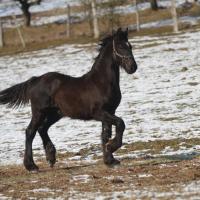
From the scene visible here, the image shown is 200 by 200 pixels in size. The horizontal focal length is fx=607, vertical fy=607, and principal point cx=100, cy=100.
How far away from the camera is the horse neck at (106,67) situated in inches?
422

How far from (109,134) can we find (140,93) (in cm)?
1056

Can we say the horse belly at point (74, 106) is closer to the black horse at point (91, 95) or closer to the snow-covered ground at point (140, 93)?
the black horse at point (91, 95)

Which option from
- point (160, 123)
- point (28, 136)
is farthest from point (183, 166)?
point (160, 123)

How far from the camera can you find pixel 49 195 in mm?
8633

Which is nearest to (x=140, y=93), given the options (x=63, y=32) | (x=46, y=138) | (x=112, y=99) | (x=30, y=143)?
(x=46, y=138)

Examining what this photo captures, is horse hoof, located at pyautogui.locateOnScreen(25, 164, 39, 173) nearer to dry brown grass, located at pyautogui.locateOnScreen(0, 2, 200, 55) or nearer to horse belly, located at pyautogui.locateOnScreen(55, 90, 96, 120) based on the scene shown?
horse belly, located at pyautogui.locateOnScreen(55, 90, 96, 120)

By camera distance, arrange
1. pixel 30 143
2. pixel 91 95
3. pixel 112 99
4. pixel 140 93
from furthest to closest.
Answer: pixel 140 93
pixel 30 143
pixel 91 95
pixel 112 99

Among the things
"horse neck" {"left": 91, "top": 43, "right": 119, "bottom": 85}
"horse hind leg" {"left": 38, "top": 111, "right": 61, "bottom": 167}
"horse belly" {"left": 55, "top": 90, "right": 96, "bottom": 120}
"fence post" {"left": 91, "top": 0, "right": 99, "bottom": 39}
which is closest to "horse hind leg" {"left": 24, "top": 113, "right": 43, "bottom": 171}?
"horse hind leg" {"left": 38, "top": 111, "right": 61, "bottom": 167}

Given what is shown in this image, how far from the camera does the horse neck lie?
10.7 m

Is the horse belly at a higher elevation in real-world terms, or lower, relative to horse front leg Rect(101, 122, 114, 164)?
higher

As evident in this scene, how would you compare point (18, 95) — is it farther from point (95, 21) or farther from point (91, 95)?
point (95, 21)

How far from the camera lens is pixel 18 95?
39.0ft

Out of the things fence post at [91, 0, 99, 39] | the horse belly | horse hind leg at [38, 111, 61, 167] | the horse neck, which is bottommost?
fence post at [91, 0, 99, 39]

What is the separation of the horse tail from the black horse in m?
0.02
